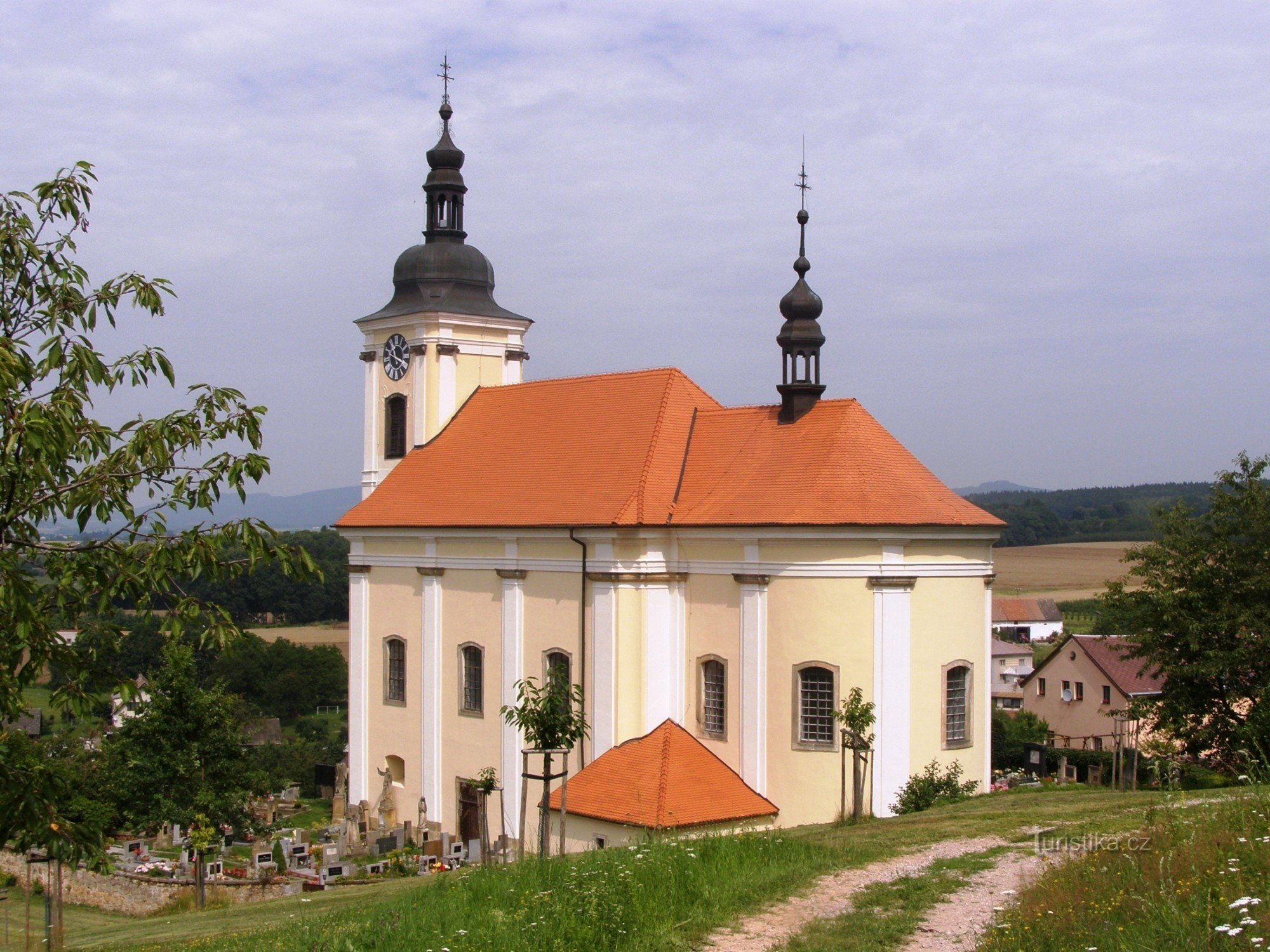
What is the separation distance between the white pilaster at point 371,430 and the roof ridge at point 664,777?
44.5 feet

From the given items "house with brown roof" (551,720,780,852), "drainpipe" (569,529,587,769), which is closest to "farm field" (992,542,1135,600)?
"drainpipe" (569,529,587,769)

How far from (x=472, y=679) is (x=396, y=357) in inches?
→ 385

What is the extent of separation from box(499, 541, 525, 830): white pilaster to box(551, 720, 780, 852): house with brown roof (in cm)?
353

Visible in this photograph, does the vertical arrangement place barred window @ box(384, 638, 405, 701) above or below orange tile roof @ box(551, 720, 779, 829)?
above

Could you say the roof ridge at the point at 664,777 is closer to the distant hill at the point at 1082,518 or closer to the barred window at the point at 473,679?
the barred window at the point at 473,679

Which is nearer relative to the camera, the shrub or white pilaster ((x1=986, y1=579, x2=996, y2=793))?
the shrub

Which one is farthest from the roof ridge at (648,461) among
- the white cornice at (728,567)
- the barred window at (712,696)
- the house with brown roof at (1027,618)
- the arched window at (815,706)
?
the house with brown roof at (1027,618)

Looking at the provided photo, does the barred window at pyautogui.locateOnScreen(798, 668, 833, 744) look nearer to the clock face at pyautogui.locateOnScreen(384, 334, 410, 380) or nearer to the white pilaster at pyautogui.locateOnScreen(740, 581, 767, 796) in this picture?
the white pilaster at pyautogui.locateOnScreen(740, 581, 767, 796)

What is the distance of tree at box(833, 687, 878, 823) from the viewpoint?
2234cm

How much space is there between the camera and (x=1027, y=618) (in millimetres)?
105625

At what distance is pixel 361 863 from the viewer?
2752 centimetres

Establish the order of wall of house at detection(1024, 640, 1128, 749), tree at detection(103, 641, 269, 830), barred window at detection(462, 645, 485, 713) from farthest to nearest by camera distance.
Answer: wall of house at detection(1024, 640, 1128, 749) < barred window at detection(462, 645, 485, 713) < tree at detection(103, 641, 269, 830)

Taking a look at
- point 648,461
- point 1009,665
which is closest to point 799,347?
point 648,461

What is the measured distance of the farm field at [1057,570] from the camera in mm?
106938
